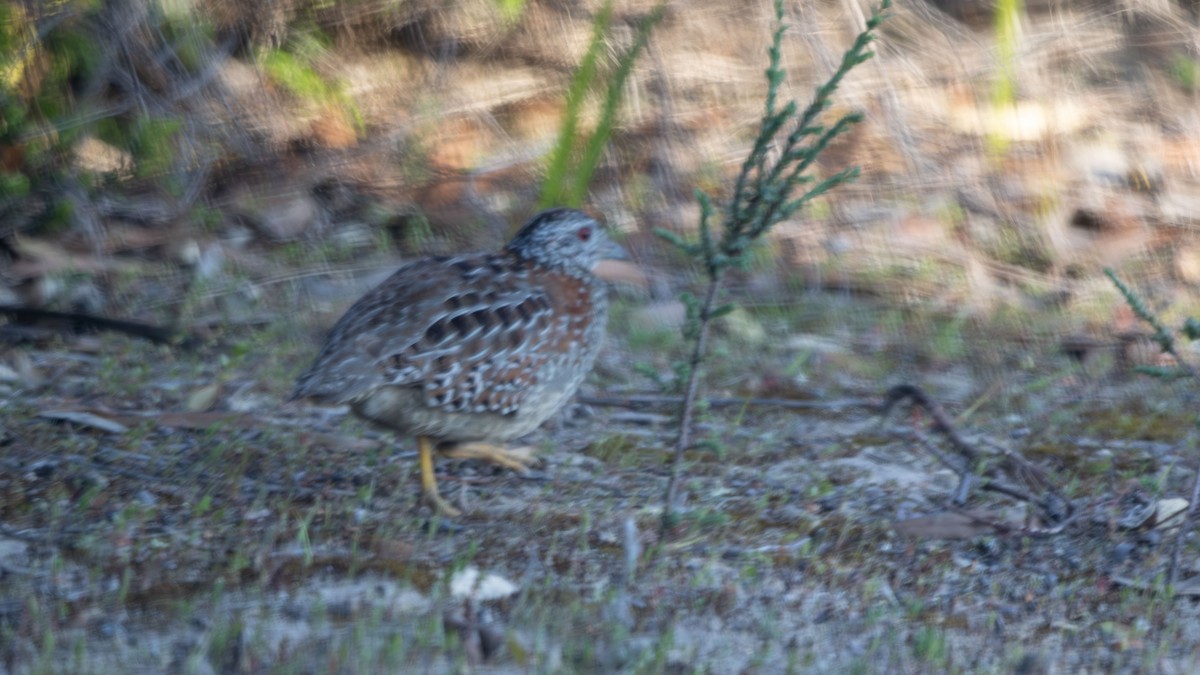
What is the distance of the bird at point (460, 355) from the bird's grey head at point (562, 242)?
0.16 m

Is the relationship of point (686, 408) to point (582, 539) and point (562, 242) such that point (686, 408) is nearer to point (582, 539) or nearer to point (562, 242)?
point (582, 539)

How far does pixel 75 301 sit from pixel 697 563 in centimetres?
362

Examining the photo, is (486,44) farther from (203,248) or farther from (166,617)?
(166,617)

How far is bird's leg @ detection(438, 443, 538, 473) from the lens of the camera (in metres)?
5.33

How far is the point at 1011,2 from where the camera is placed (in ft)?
26.6

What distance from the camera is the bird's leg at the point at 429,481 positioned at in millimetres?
4805

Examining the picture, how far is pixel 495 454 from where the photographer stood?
536 cm

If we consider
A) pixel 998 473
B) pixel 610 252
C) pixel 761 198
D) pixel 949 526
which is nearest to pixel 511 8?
pixel 610 252

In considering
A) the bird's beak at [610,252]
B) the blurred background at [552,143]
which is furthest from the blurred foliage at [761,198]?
the blurred background at [552,143]

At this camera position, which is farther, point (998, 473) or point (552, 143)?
point (552, 143)

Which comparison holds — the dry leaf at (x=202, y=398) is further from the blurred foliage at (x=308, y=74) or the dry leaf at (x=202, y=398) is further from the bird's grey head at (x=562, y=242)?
the blurred foliage at (x=308, y=74)

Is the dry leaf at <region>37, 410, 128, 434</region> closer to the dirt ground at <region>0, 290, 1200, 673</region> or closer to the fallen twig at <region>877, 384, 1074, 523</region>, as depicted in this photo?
the dirt ground at <region>0, 290, 1200, 673</region>

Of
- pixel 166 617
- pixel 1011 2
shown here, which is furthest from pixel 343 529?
pixel 1011 2

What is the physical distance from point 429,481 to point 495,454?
47 cm
